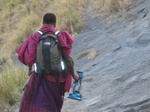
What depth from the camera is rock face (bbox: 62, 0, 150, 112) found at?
525 cm

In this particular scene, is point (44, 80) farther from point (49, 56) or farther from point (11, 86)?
point (11, 86)

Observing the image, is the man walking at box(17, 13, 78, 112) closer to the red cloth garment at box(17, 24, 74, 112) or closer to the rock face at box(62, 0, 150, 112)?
the red cloth garment at box(17, 24, 74, 112)

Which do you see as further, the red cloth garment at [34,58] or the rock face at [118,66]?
the rock face at [118,66]

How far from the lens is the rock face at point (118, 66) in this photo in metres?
5.25

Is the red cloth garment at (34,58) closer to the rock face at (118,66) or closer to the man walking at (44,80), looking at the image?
the man walking at (44,80)

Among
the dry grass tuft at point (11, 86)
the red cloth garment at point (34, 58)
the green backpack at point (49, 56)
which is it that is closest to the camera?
the green backpack at point (49, 56)

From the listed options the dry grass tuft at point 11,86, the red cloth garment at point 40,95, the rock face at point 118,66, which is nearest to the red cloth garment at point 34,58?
the red cloth garment at point 40,95

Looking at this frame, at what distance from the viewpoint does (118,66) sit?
264 inches

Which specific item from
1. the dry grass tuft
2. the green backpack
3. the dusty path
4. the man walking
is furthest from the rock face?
the dry grass tuft

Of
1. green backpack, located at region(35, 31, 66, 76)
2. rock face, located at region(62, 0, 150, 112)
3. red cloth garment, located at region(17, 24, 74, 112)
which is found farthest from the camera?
rock face, located at region(62, 0, 150, 112)

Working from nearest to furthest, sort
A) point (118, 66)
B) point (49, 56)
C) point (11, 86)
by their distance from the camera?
1. point (49, 56)
2. point (118, 66)
3. point (11, 86)

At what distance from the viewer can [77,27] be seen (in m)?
11.2

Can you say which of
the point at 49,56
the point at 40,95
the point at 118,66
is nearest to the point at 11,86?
the point at 118,66

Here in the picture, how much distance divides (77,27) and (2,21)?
6.50 m
